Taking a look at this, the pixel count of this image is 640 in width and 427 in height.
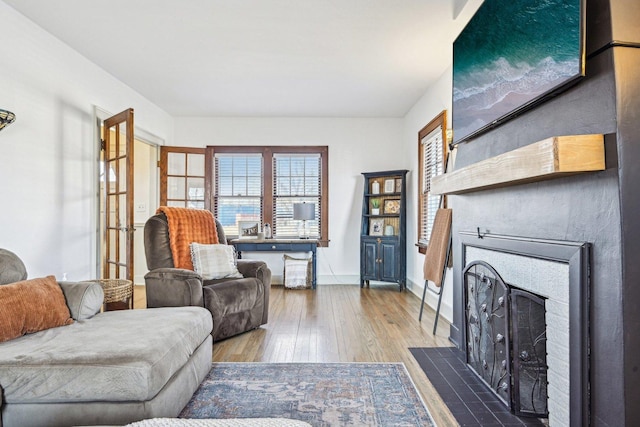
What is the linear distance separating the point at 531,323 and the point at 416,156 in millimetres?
3432

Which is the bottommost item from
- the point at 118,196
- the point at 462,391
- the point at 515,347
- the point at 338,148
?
the point at 462,391

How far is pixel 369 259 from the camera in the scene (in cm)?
543

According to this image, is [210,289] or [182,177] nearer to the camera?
[210,289]

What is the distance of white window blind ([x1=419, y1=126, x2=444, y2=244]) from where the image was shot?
164 inches

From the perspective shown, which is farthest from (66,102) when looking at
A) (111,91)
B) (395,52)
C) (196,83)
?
(395,52)

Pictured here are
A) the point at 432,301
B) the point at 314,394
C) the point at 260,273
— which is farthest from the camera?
the point at 432,301

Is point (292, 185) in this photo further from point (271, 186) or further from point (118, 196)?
point (118, 196)

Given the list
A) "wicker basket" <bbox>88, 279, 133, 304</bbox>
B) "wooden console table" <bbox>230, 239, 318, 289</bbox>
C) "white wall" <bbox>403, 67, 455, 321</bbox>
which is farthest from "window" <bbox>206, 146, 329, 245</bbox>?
"wicker basket" <bbox>88, 279, 133, 304</bbox>

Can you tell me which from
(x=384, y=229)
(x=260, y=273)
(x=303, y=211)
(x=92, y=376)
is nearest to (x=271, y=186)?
(x=303, y=211)

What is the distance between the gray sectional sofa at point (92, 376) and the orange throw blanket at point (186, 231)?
1.39m

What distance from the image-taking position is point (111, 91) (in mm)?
4051

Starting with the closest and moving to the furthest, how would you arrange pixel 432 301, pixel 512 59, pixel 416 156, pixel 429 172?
1. pixel 512 59
2. pixel 432 301
3. pixel 429 172
4. pixel 416 156

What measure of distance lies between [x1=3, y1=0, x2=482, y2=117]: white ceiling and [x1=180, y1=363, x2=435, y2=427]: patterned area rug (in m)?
2.54

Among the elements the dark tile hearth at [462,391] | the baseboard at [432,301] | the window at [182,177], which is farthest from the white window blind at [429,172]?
the window at [182,177]
